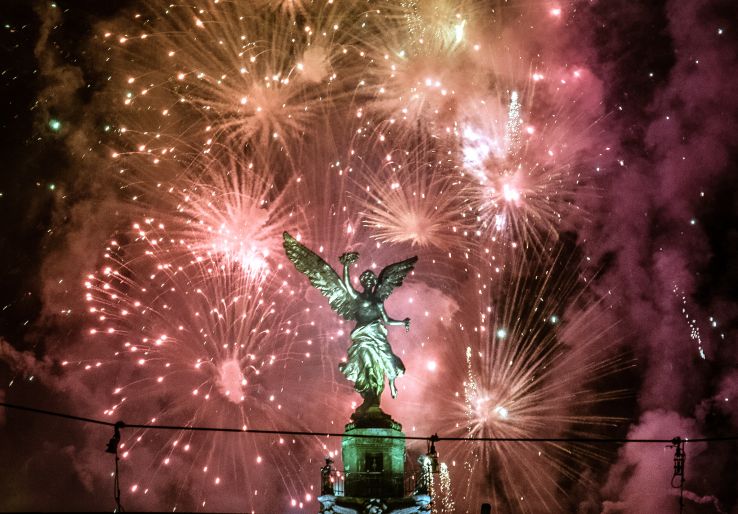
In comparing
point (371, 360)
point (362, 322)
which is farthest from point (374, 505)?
point (362, 322)

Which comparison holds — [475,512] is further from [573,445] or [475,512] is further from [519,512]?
[573,445]

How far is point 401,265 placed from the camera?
78.2ft

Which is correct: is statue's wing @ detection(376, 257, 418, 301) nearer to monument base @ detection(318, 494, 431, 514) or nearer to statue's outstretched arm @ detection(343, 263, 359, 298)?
statue's outstretched arm @ detection(343, 263, 359, 298)

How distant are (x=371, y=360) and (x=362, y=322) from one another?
134 cm

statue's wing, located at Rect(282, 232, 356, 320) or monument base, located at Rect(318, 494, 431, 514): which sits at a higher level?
statue's wing, located at Rect(282, 232, 356, 320)

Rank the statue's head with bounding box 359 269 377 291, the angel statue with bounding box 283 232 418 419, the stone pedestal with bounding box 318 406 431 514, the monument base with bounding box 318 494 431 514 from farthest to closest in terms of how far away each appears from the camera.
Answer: the statue's head with bounding box 359 269 377 291 < the angel statue with bounding box 283 232 418 419 < the stone pedestal with bounding box 318 406 431 514 < the monument base with bounding box 318 494 431 514

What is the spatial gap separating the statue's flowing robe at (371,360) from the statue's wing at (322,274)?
83cm

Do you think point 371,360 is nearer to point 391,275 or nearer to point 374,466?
point 391,275

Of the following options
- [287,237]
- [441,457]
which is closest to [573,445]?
[441,457]

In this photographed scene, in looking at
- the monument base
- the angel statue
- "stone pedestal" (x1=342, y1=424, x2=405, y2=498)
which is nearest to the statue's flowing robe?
the angel statue

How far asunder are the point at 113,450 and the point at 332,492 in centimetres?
927

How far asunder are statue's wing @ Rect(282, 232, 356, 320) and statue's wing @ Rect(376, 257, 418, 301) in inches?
44.4

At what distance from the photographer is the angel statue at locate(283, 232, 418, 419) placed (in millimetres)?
23234

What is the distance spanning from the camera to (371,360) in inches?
917
